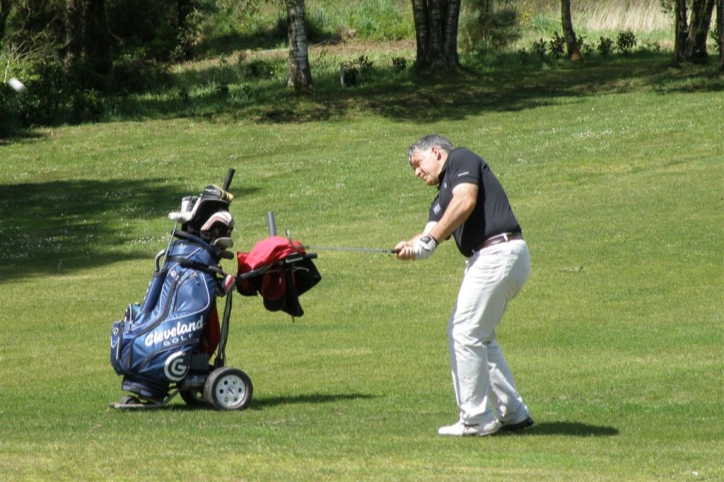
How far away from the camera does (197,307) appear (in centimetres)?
903

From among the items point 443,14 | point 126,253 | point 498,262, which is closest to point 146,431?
point 498,262

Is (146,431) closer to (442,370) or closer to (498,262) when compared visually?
(498,262)

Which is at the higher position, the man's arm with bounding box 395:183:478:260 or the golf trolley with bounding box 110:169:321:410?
the man's arm with bounding box 395:183:478:260

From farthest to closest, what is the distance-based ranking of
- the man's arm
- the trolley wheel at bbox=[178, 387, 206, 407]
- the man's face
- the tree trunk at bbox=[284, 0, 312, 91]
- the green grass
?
the tree trunk at bbox=[284, 0, 312, 91]
the trolley wheel at bbox=[178, 387, 206, 407]
the man's face
the man's arm
the green grass

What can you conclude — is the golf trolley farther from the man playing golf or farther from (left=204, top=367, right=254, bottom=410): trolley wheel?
the man playing golf

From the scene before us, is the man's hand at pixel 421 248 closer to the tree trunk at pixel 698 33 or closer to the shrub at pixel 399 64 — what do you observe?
the tree trunk at pixel 698 33

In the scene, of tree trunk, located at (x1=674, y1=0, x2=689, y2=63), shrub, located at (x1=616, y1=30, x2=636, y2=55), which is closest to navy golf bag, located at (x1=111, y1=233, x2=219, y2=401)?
tree trunk, located at (x1=674, y1=0, x2=689, y2=63)

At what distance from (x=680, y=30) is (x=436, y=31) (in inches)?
317

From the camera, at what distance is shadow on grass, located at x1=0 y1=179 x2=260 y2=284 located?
856 inches

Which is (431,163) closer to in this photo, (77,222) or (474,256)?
(474,256)

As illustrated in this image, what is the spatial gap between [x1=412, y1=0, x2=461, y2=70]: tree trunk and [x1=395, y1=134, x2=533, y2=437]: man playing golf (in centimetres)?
3343

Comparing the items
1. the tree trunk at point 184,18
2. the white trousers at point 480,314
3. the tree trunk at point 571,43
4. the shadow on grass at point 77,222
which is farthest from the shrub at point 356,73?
the white trousers at point 480,314

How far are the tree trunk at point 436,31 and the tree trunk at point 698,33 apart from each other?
25.6 ft

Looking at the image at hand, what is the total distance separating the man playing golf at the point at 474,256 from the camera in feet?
24.7
